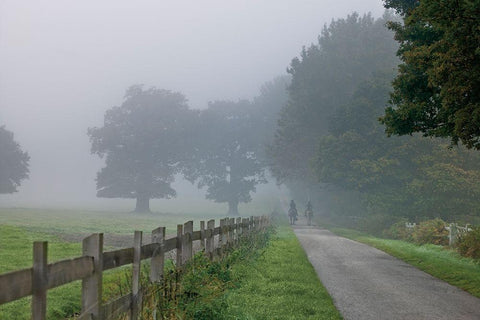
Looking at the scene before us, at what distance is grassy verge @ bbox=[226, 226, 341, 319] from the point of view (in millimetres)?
8781

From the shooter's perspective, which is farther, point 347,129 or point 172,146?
point 172,146

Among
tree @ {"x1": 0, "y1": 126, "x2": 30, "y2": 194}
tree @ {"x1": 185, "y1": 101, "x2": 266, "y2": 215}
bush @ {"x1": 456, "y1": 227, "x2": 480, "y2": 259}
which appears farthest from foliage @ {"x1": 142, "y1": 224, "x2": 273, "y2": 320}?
tree @ {"x1": 185, "y1": 101, "x2": 266, "y2": 215}

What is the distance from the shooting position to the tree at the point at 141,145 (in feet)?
218

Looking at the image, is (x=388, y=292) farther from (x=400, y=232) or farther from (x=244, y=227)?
(x=400, y=232)

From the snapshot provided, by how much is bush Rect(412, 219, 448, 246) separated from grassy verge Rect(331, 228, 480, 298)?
1.41 metres

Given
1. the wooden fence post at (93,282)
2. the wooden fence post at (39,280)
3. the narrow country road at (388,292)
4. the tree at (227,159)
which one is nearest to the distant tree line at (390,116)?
the narrow country road at (388,292)

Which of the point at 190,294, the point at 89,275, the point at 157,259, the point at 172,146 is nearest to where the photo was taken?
the point at 89,275

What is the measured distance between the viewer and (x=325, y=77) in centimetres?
5766

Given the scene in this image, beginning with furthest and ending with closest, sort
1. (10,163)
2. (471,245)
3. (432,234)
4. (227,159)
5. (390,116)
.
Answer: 1. (227,159)
2. (10,163)
3. (432,234)
4. (471,245)
5. (390,116)

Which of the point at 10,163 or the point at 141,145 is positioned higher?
the point at 141,145

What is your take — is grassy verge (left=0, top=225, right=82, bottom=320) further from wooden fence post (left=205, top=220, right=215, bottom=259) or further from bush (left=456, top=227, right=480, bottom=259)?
bush (left=456, top=227, right=480, bottom=259)

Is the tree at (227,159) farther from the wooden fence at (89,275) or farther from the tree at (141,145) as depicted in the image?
the wooden fence at (89,275)

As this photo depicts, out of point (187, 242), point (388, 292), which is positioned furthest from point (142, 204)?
point (187, 242)

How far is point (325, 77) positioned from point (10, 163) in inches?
1617
